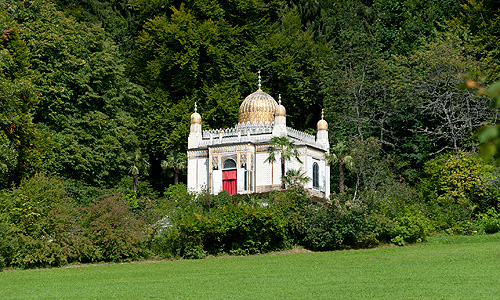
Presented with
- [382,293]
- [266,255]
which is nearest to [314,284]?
[382,293]

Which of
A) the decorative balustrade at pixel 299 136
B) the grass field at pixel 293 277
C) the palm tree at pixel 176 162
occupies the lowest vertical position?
the grass field at pixel 293 277

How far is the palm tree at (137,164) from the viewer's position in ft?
132

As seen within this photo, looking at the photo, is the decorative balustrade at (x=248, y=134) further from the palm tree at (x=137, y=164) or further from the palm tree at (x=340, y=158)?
the palm tree at (x=137, y=164)

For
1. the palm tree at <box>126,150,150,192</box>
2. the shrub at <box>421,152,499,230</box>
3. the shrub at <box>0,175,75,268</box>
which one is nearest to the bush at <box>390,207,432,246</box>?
the shrub at <box>421,152,499,230</box>

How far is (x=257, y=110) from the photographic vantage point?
126 ft

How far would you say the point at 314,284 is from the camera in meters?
17.8

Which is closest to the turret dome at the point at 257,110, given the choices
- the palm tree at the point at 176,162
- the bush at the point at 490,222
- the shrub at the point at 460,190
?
the palm tree at the point at 176,162

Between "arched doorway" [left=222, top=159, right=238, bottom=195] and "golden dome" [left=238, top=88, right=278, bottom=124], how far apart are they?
2.79 meters

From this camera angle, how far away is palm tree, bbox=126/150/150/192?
4038 cm

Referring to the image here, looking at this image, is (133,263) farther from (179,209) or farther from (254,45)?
(254,45)

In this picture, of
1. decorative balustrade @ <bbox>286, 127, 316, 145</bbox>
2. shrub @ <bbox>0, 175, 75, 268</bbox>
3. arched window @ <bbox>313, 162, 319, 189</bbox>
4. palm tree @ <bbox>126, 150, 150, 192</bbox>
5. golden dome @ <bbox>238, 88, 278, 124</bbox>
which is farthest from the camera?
palm tree @ <bbox>126, 150, 150, 192</bbox>

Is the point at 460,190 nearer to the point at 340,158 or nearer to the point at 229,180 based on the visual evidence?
the point at 340,158

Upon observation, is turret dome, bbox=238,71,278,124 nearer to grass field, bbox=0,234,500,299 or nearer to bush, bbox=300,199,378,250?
bush, bbox=300,199,378,250

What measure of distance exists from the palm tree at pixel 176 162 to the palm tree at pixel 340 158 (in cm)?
878
